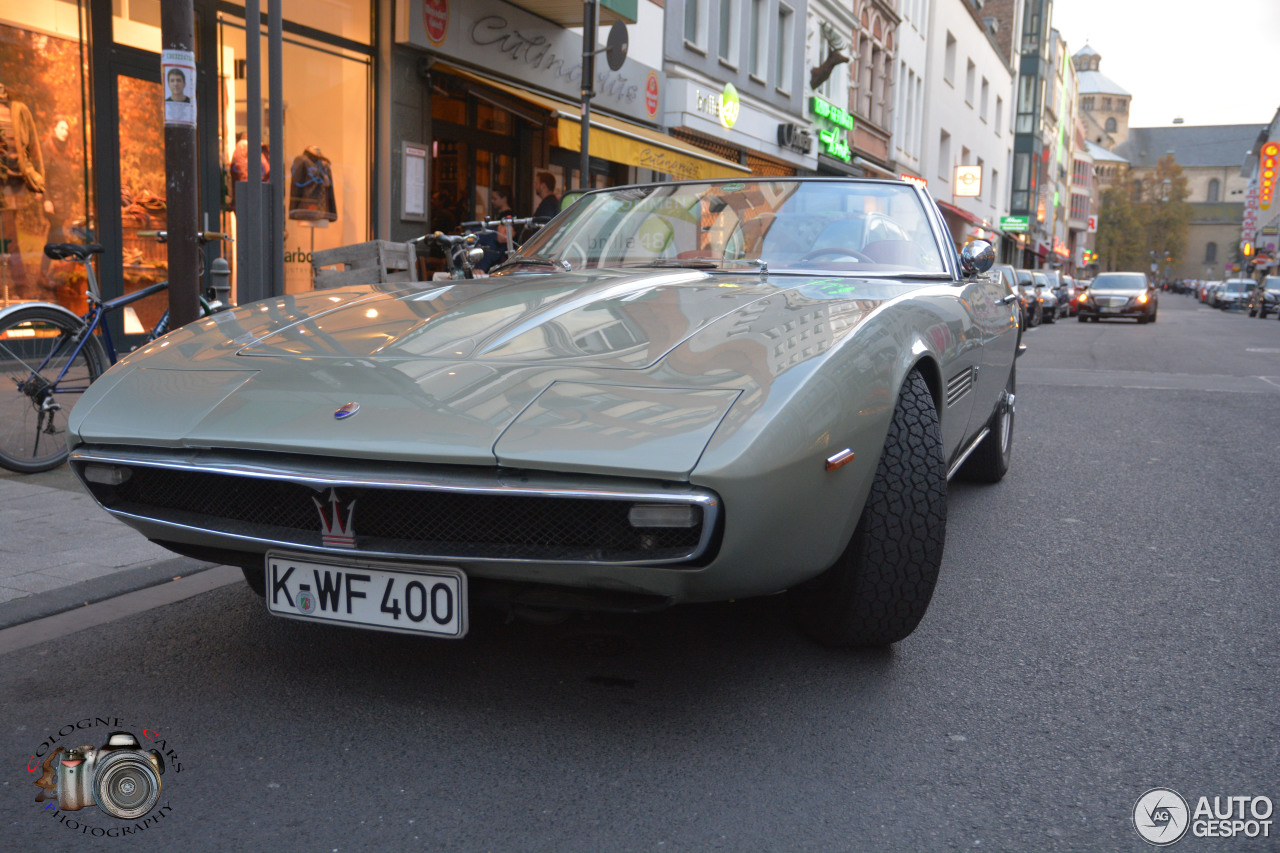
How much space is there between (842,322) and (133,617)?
→ 212cm

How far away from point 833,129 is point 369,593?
A: 24.3m

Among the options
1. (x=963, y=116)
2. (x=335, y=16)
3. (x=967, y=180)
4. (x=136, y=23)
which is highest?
(x=963, y=116)

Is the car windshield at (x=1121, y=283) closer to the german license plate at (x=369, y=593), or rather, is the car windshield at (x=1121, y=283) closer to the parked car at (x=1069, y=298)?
the parked car at (x=1069, y=298)

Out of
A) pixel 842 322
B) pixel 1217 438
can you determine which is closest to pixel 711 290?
pixel 842 322

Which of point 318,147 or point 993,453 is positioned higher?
point 318,147

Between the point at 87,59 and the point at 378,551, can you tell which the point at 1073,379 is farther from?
the point at 378,551

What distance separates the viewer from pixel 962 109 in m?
40.5

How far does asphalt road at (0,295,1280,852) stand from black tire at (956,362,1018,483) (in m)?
1.30

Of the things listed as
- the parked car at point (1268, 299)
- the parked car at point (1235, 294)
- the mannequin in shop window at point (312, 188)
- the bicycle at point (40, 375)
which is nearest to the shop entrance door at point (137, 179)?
the mannequin in shop window at point (312, 188)

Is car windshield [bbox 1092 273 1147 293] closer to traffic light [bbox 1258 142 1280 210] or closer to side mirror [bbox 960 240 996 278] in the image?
side mirror [bbox 960 240 996 278]

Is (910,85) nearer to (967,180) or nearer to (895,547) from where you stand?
(967,180)

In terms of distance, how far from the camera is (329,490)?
2.14 metres

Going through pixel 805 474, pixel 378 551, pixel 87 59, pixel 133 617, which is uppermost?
pixel 87 59

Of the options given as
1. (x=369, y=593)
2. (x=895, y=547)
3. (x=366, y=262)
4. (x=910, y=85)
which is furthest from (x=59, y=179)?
(x=910, y=85)
